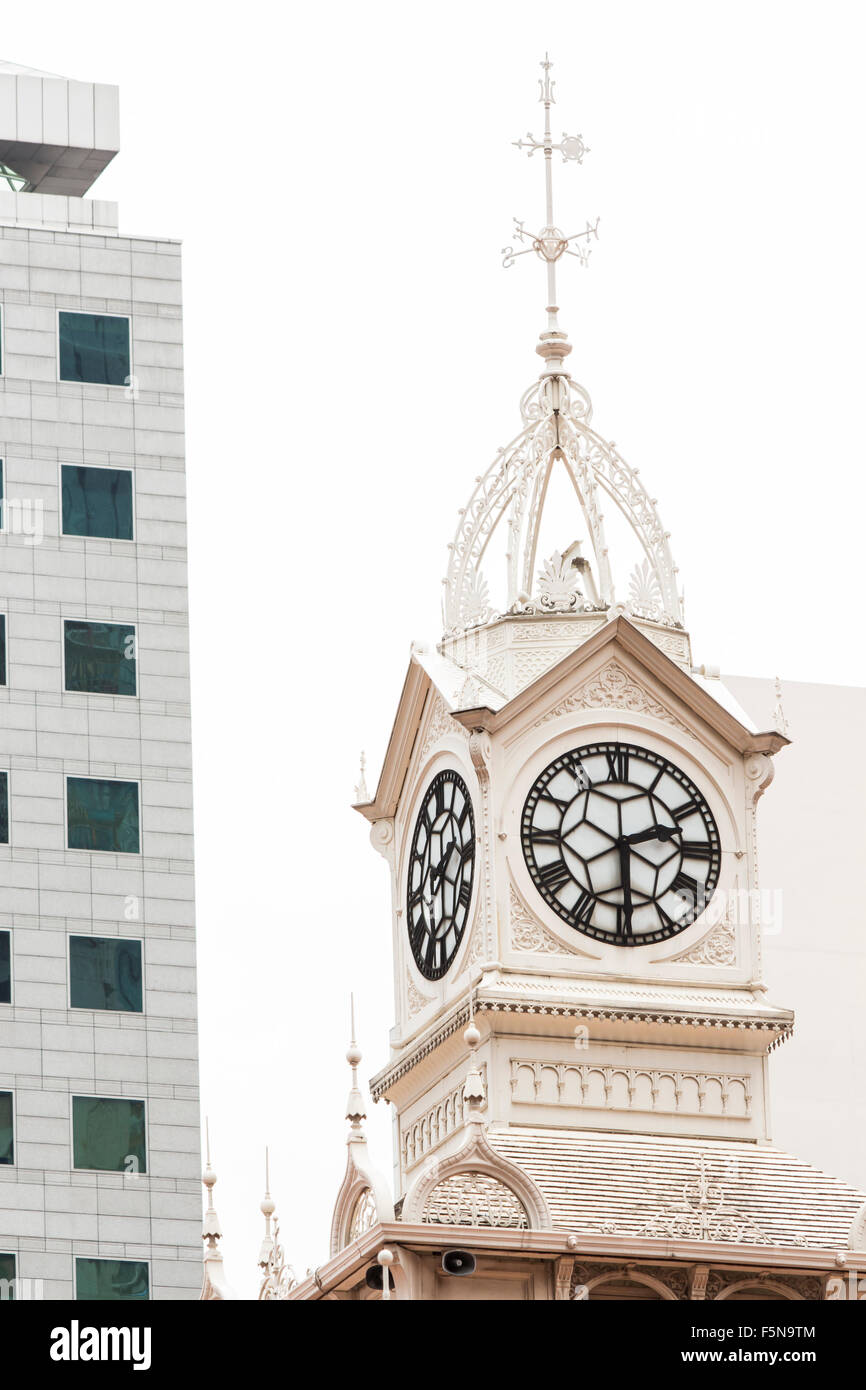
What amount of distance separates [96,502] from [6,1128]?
15.0 metres

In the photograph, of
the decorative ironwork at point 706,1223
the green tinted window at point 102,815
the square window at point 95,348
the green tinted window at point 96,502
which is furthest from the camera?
the square window at point 95,348

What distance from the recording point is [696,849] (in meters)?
72.7

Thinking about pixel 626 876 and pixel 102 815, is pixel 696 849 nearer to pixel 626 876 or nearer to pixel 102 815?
pixel 626 876

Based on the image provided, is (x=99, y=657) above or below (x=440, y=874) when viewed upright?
Answer: above

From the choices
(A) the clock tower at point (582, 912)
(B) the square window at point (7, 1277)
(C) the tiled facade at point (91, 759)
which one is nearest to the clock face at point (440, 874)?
(A) the clock tower at point (582, 912)

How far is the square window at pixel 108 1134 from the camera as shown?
93562 millimetres

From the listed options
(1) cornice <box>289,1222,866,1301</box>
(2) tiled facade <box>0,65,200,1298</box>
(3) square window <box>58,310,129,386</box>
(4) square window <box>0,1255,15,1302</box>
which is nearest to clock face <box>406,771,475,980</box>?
(1) cornice <box>289,1222,866,1301</box>

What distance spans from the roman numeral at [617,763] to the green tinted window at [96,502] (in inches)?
1149

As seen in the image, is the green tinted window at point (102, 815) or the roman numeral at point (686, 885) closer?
the roman numeral at point (686, 885)

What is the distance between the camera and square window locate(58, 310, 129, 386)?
10062 cm

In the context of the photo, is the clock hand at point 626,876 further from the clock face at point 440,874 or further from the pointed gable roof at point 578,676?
the pointed gable roof at point 578,676

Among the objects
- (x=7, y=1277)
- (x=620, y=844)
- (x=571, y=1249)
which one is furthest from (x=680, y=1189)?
(x=7, y=1277)
